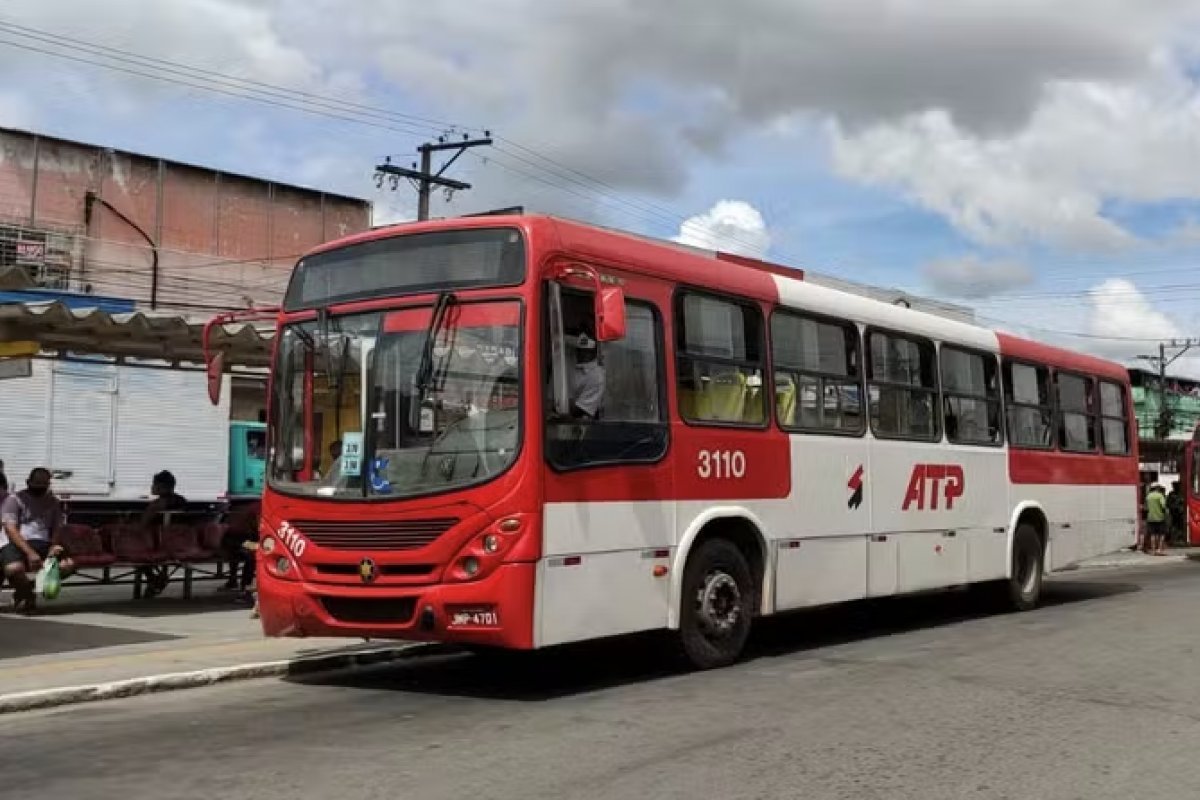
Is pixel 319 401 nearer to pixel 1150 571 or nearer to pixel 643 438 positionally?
pixel 643 438

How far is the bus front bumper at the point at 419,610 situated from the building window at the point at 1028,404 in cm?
805

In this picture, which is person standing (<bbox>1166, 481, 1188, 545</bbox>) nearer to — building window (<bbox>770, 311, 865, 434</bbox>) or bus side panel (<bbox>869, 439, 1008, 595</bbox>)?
bus side panel (<bbox>869, 439, 1008, 595</bbox>)

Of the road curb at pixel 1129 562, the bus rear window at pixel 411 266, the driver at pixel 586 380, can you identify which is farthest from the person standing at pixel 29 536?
the road curb at pixel 1129 562

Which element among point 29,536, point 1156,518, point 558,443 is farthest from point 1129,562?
point 29,536

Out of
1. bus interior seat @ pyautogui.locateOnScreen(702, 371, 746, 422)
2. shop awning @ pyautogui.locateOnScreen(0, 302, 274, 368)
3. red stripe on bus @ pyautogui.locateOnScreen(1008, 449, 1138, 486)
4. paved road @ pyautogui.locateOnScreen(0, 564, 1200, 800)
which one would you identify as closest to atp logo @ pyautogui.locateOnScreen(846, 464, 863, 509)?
paved road @ pyautogui.locateOnScreen(0, 564, 1200, 800)

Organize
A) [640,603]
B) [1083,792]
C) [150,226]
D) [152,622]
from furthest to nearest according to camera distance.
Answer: [150,226] < [152,622] < [640,603] < [1083,792]

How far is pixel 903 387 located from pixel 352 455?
5906 mm

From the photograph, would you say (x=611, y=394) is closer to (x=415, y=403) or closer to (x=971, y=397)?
(x=415, y=403)

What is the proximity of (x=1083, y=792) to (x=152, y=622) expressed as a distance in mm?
8994

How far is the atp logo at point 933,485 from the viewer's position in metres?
11.6

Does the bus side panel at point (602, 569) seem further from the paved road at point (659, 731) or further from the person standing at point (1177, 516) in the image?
the person standing at point (1177, 516)

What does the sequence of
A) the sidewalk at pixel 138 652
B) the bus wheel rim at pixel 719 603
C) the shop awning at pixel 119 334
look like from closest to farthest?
the sidewalk at pixel 138 652 → the bus wheel rim at pixel 719 603 → the shop awning at pixel 119 334

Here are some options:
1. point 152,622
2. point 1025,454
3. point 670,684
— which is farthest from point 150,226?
point 670,684

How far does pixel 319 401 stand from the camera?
844cm
